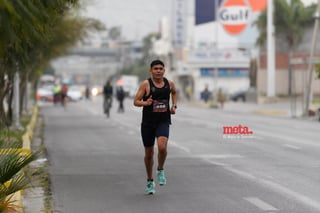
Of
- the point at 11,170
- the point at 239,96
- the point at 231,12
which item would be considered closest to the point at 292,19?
the point at 239,96

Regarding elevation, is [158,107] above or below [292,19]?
below

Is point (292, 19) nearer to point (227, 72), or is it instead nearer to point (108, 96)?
point (227, 72)

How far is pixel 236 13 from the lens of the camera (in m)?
97.4

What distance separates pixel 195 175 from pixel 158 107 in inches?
122

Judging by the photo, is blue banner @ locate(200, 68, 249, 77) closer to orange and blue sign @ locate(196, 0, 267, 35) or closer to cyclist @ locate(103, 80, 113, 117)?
orange and blue sign @ locate(196, 0, 267, 35)

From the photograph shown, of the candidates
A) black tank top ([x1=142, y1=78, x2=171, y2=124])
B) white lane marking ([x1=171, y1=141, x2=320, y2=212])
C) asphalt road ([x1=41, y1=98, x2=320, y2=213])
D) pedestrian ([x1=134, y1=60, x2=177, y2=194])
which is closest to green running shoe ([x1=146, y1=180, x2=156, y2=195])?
pedestrian ([x1=134, y1=60, x2=177, y2=194])

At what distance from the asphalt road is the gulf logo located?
234ft

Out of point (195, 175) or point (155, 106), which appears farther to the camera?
point (195, 175)

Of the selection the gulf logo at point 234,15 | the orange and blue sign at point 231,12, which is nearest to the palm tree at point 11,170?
the orange and blue sign at point 231,12

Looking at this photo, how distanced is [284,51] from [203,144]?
196 feet

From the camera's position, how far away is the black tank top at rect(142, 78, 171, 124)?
12117 millimetres

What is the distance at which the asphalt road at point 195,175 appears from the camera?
1132 centimetres

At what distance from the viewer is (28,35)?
8141mm

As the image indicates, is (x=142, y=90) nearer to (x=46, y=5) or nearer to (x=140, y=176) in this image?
(x=140, y=176)
